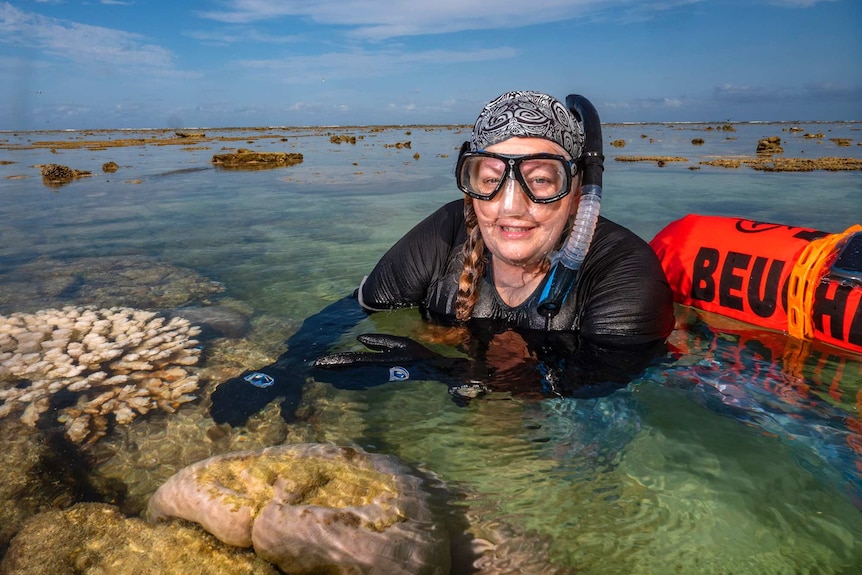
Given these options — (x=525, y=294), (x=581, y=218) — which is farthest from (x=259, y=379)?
(x=581, y=218)

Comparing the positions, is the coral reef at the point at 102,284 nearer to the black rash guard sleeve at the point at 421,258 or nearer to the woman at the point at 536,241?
the black rash guard sleeve at the point at 421,258

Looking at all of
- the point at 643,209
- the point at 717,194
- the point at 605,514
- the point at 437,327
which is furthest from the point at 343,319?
the point at 717,194

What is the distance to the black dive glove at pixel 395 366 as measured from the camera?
3844 millimetres

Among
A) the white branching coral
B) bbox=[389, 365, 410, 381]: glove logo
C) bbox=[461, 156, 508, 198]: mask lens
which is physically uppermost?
bbox=[461, 156, 508, 198]: mask lens

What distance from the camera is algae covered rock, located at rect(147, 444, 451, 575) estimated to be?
83.6 inches

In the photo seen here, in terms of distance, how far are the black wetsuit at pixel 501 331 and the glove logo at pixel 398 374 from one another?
4 centimetres

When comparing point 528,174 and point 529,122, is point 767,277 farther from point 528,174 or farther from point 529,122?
point 529,122

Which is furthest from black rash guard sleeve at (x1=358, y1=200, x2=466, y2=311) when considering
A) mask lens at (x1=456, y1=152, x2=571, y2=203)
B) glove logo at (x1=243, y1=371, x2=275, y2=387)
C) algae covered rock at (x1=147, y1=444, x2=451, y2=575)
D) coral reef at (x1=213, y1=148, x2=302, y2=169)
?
coral reef at (x1=213, y1=148, x2=302, y2=169)

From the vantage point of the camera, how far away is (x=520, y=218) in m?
3.47

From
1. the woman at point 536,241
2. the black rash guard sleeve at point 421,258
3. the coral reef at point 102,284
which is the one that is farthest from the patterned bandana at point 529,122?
the coral reef at point 102,284

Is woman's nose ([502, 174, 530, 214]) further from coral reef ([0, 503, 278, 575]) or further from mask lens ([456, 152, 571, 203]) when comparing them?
coral reef ([0, 503, 278, 575])

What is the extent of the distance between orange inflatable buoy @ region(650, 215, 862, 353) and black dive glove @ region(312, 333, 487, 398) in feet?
7.76

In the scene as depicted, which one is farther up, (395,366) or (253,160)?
(253,160)

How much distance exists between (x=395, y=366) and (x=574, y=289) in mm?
1499
